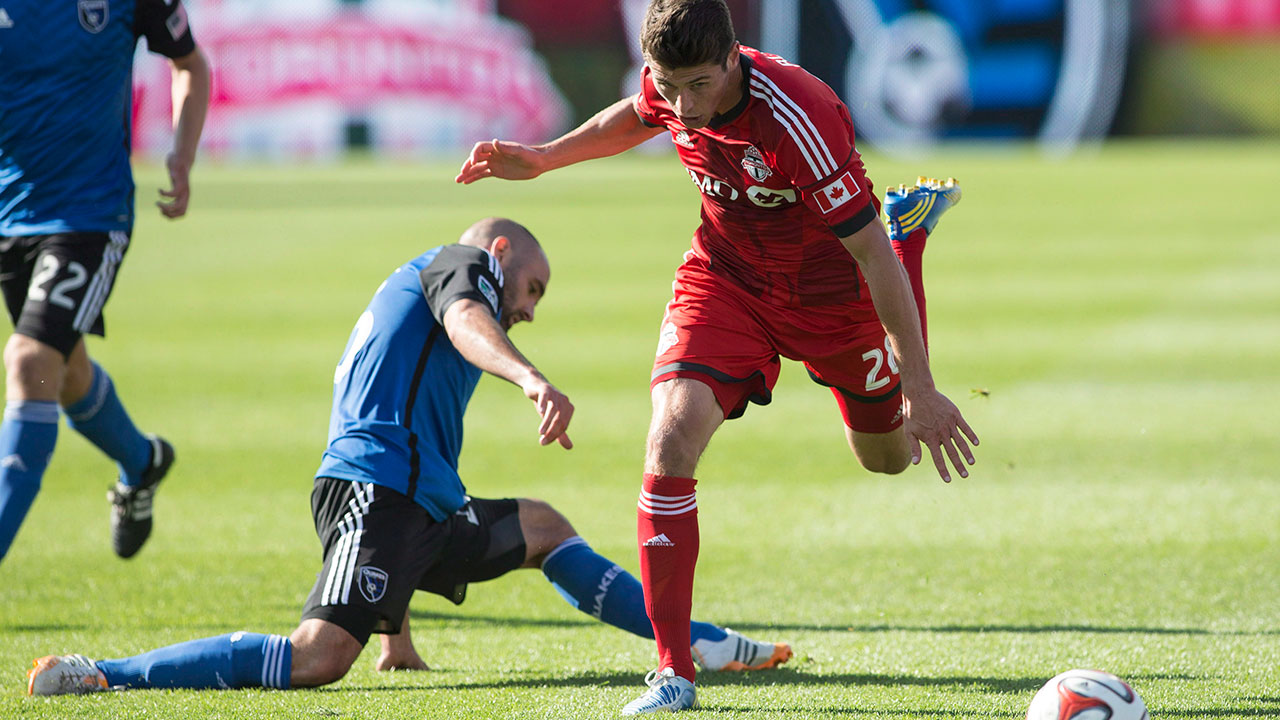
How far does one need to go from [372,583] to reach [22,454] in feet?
5.30

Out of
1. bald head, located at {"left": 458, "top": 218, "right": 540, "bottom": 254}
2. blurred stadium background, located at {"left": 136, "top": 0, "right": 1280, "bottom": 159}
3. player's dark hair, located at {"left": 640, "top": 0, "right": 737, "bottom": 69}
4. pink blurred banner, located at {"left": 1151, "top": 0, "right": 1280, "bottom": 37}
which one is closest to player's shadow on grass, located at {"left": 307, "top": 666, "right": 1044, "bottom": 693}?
bald head, located at {"left": 458, "top": 218, "right": 540, "bottom": 254}

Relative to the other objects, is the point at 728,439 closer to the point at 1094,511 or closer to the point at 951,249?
the point at 1094,511

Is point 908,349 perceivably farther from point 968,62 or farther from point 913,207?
point 968,62

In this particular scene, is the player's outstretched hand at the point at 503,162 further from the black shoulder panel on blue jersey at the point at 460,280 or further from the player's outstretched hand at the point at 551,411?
the player's outstretched hand at the point at 551,411

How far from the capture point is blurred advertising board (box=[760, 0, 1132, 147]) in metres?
33.0

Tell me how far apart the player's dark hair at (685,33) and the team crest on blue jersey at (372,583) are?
5.38ft

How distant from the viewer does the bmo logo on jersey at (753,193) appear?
4.43 metres

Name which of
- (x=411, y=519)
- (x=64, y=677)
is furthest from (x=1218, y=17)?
(x=64, y=677)

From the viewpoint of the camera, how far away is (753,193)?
4445 mm

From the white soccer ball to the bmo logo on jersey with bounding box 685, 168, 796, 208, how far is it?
172 centimetres

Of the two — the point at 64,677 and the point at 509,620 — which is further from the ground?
the point at 64,677

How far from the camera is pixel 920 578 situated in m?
5.55

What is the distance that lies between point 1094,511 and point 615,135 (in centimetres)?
318

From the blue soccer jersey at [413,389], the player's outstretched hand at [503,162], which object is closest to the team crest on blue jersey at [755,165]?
the player's outstretched hand at [503,162]
